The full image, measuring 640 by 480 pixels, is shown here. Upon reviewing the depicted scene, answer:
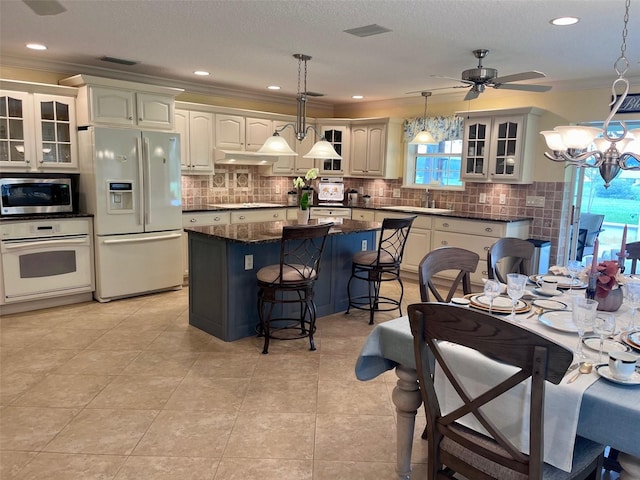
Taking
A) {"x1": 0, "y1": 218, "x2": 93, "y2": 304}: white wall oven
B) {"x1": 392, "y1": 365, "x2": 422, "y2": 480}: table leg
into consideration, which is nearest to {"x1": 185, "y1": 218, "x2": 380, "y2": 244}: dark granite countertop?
{"x1": 0, "y1": 218, "x2": 93, "y2": 304}: white wall oven

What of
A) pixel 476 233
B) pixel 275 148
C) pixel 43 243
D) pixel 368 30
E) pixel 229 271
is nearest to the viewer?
pixel 368 30

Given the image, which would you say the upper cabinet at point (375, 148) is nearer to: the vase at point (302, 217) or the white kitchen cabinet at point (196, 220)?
the white kitchen cabinet at point (196, 220)

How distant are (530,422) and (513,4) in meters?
2.54

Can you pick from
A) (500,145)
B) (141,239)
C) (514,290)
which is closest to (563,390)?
(514,290)

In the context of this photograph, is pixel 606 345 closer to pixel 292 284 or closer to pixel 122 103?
pixel 292 284

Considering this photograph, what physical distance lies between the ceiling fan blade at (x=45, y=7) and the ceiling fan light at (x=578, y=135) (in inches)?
125

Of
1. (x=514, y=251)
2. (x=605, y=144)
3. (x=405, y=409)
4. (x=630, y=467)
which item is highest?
(x=605, y=144)

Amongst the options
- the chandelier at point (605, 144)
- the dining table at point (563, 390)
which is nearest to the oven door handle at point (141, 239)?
the dining table at point (563, 390)

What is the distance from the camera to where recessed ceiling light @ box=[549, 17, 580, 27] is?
10.2 feet

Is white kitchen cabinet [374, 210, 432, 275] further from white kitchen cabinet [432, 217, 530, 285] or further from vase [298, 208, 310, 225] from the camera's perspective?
vase [298, 208, 310, 225]

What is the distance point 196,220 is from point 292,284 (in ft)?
8.13

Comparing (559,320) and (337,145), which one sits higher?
(337,145)

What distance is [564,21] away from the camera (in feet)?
10.4

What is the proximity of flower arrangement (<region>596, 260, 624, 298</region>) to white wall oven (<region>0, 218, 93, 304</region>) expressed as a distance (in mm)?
4486
